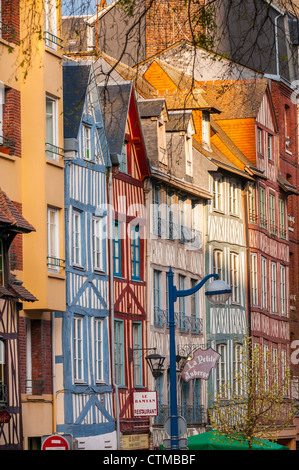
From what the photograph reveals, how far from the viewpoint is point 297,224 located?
181 ft

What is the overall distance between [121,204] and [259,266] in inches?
534

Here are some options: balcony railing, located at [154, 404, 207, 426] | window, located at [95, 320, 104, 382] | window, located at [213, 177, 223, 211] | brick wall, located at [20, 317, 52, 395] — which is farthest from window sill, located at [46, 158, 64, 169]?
window, located at [213, 177, 223, 211]

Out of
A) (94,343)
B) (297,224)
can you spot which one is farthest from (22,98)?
(297,224)

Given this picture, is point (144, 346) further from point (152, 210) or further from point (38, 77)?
point (38, 77)

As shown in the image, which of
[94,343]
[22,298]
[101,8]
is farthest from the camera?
[94,343]

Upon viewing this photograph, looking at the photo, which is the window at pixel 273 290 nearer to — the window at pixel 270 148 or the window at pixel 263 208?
the window at pixel 263 208

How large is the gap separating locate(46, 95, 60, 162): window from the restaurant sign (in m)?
10.2

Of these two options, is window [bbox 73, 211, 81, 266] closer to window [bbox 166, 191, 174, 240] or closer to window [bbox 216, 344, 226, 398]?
window [bbox 166, 191, 174, 240]

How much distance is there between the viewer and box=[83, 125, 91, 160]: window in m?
33.5

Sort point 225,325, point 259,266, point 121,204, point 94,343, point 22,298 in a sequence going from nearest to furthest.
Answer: point 22,298 → point 94,343 → point 121,204 → point 225,325 → point 259,266

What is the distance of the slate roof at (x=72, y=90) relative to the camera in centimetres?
3209

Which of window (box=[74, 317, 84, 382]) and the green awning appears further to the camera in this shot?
the green awning

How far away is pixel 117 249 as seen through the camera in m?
36.4

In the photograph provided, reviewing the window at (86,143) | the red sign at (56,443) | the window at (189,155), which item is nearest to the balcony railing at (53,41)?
the window at (86,143)
